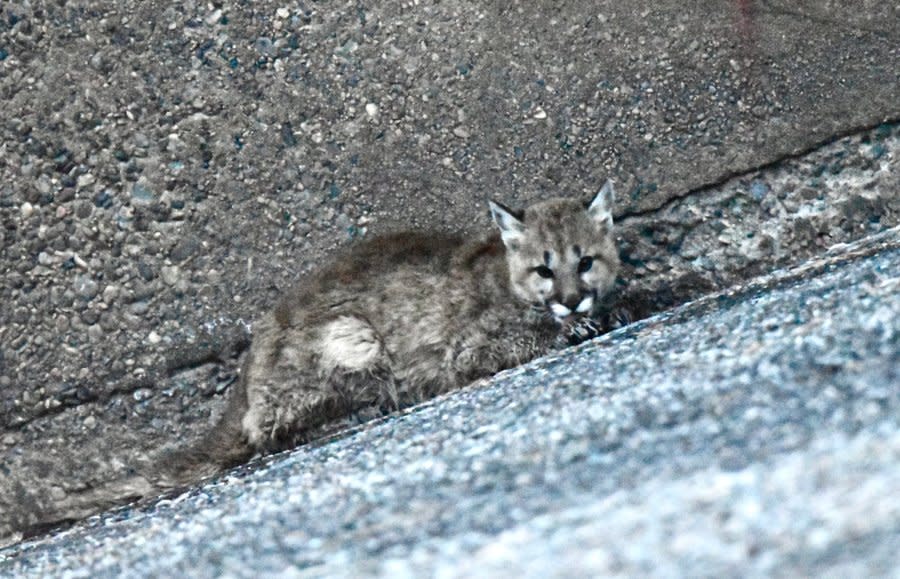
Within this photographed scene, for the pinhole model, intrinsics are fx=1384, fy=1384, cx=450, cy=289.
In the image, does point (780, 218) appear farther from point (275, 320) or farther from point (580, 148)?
point (275, 320)

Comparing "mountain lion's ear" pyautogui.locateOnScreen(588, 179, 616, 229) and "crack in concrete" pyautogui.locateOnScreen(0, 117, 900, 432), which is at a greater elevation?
"mountain lion's ear" pyautogui.locateOnScreen(588, 179, 616, 229)

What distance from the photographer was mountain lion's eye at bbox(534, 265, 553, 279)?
6.45 m

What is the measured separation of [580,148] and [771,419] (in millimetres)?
2775

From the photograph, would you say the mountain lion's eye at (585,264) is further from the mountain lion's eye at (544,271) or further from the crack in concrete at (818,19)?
the crack in concrete at (818,19)

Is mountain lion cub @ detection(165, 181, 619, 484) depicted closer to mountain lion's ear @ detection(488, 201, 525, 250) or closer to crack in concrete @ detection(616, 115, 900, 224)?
mountain lion's ear @ detection(488, 201, 525, 250)

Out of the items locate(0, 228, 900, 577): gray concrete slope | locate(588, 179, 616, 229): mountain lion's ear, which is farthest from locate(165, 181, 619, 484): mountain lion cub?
locate(0, 228, 900, 577): gray concrete slope

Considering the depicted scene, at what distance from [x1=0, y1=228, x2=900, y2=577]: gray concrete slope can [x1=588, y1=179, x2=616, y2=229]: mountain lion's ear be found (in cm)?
74

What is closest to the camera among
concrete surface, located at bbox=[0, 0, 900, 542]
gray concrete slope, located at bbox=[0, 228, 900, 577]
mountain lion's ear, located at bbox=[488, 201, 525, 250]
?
gray concrete slope, located at bbox=[0, 228, 900, 577]

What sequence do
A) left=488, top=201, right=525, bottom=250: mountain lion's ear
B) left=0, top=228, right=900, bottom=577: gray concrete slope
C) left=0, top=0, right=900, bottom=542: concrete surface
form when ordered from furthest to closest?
left=0, top=0, right=900, bottom=542: concrete surface
left=488, top=201, right=525, bottom=250: mountain lion's ear
left=0, top=228, right=900, bottom=577: gray concrete slope

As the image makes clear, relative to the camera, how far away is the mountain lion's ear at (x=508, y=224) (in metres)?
6.23

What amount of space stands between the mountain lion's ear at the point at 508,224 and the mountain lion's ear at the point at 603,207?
0.33m

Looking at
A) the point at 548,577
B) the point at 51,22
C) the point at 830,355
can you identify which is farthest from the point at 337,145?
the point at 548,577

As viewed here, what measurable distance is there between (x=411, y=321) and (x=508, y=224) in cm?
63

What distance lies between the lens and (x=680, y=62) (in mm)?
6438
